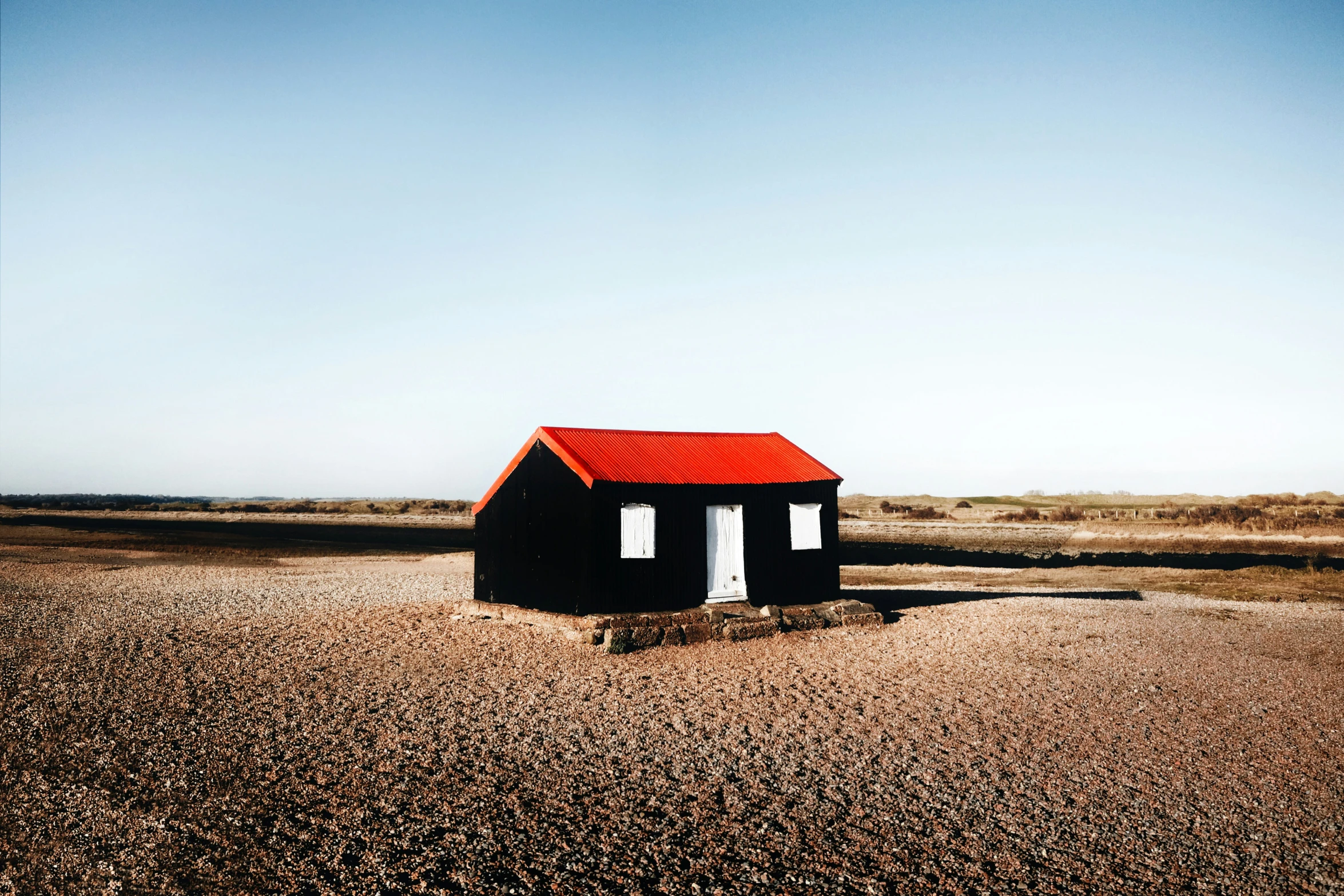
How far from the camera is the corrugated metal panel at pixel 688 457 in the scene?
18828 mm

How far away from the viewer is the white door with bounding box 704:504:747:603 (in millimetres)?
19297

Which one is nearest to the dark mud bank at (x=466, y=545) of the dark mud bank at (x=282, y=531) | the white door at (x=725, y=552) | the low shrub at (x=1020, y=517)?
the dark mud bank at (x=282, y=531)

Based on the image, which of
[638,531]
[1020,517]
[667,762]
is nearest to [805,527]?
[638,531]

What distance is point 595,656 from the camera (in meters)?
16.0

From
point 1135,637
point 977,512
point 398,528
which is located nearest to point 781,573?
point 1135,637

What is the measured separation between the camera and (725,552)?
64.0 ft

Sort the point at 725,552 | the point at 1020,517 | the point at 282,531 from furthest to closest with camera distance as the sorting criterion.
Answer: the point at 1020,517, the point at 282,531, the point at 725,552

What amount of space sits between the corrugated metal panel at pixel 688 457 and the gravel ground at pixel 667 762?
4.28m

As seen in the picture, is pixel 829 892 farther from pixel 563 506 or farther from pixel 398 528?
pixel 398 528

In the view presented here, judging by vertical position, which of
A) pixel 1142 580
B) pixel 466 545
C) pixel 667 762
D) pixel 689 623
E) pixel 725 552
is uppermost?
pixel 725 552

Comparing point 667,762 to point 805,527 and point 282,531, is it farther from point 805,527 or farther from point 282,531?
point 282,531

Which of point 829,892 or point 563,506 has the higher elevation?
point 563,506

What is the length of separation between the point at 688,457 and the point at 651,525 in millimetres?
2924

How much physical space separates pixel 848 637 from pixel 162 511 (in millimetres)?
129213
